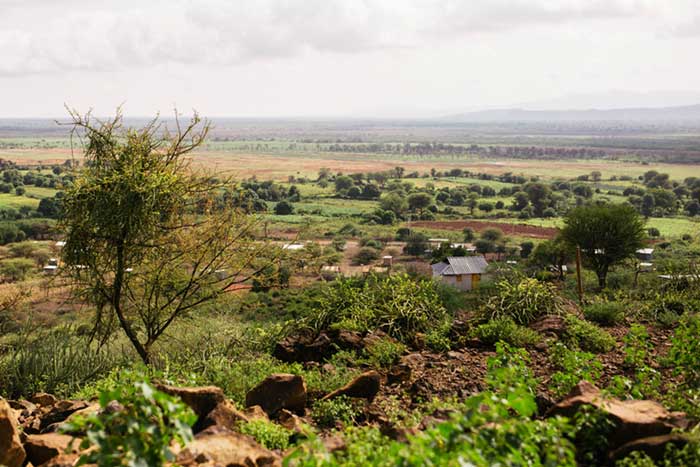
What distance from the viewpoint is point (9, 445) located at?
13.2 ft

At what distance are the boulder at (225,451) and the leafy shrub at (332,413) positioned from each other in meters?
1.23

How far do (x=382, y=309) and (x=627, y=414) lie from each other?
4538 mm

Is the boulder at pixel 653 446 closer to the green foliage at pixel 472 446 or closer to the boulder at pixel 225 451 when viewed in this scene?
the green foliage at pixel 472 446

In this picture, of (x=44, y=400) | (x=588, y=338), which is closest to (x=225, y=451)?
(x=44, y=400)

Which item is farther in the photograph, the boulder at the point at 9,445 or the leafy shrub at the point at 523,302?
the leafy shrub at the point at 523,302

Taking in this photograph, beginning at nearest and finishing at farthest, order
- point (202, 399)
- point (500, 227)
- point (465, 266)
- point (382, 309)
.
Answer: point (202, 399)
point (382, 309)
point (465, 266)
point (500, 227)

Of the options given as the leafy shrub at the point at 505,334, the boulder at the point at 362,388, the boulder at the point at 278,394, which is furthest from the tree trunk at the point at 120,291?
the leafy shrub at the point at 505,334

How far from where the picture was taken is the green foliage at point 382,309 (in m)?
8.25

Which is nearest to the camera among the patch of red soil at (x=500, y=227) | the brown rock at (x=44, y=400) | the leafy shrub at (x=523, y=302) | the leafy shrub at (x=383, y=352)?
the brown rock at (x=44, y=400)

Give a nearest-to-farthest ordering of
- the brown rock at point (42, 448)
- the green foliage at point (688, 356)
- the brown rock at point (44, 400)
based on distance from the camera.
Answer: the brown rock at point (42, 448)
the green foliage at point (688, 356)
the brown rock at point (44, 400)

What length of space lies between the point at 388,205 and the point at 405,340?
225 feet

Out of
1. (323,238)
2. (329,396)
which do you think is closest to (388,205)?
(323,238)

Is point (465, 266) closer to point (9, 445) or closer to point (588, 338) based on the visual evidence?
point (588, 338)

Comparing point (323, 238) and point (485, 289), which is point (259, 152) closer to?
point (323, 238)
